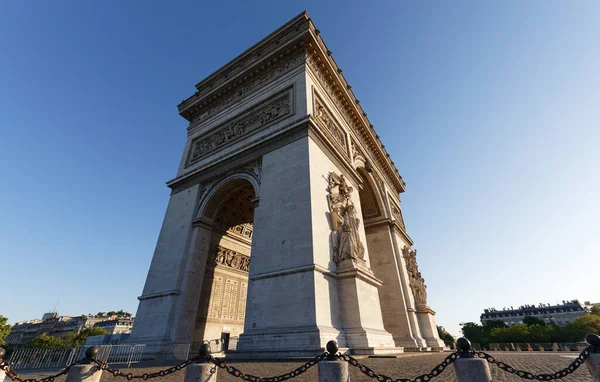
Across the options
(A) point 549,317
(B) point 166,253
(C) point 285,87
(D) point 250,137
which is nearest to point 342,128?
(C) point 285,87

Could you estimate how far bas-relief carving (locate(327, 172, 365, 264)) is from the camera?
9.30 m

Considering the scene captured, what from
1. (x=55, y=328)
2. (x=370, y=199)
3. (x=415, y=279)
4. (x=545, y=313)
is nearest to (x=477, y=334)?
(x=545, y=313)

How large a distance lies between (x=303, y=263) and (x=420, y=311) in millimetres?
10272

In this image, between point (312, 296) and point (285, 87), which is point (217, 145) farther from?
point (312, 296)

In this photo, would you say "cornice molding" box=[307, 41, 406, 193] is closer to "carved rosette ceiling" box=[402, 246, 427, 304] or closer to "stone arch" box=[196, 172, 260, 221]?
"stone arch" box=[196, 172, 260, 221]

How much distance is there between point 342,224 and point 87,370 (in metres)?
7.76

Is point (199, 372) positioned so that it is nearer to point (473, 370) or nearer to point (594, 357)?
point (473, 370)

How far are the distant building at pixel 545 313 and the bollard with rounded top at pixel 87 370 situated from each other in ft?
309

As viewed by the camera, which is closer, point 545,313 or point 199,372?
point 199,372

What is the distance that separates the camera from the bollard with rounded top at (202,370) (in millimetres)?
3139

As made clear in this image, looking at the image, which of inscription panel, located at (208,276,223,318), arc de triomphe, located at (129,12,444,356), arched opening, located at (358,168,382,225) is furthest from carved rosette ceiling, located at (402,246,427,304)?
inscription panel, located at (208,276,223,318)

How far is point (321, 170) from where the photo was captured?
10.7m

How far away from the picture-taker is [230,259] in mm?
13500

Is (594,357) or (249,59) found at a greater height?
(249,59)
